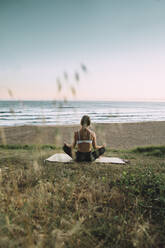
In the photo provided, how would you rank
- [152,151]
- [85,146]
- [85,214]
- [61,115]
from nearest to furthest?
[85,214] → [85,146] → [152,151] → [61,115]

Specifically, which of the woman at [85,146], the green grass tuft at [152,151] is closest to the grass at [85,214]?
the woman at [85,146]

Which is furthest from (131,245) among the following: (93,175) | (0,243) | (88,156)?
(88,156)

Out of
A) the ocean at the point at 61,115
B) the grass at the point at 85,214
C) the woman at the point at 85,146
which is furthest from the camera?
the woman at the point at 85,146

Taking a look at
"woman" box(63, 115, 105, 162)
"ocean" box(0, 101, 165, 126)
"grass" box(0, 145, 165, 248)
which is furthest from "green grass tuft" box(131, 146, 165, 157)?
"grass" box(0, 145, 165, 248)

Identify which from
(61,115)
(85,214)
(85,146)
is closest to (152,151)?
(85,146)

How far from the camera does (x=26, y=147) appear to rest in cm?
655

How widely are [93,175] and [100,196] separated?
1.01 metres

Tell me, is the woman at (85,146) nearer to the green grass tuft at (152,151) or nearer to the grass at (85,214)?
the grass at (85,214)

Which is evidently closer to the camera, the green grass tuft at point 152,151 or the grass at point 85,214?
the grass at point 85,214

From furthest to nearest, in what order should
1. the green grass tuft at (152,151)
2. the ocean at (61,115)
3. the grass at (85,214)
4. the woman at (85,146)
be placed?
the green grass tuft at (152,151) < the woman at (85,146) < the ocean at (61,115) < the grass at (85,214)

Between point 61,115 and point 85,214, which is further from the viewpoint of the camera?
point 61,115

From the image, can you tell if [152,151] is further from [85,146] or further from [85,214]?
[85,214]

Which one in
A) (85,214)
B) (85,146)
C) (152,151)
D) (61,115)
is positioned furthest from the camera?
(61,115)

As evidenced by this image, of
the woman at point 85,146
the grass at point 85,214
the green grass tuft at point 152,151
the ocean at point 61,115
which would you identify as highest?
the ocean at point 61,115
